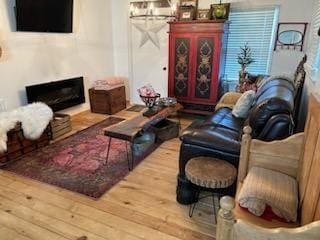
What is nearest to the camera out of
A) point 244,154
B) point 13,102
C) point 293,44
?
point 244,154

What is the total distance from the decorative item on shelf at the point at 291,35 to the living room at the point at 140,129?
0.02 meters

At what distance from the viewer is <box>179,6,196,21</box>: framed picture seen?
4.34 meters

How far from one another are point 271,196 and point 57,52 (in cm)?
410

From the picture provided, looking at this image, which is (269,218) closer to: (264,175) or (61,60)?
(264,175)

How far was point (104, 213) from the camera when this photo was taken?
7.11 ft

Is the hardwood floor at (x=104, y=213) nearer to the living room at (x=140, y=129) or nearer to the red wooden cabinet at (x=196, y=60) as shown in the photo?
the living room at (x=140, y=129)

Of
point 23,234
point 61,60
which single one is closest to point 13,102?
point 61,60

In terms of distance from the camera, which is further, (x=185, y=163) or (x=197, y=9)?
(x=197, y=9)

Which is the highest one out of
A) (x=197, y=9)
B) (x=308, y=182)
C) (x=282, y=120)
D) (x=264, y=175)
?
(x=197, y=9)

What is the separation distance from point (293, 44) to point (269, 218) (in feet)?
12.1

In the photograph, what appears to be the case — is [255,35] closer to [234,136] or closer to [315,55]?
[315,55]

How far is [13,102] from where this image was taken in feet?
12.1

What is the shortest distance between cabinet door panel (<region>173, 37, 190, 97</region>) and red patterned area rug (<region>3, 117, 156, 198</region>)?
5.12 ft

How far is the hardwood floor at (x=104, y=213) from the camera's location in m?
1.94
